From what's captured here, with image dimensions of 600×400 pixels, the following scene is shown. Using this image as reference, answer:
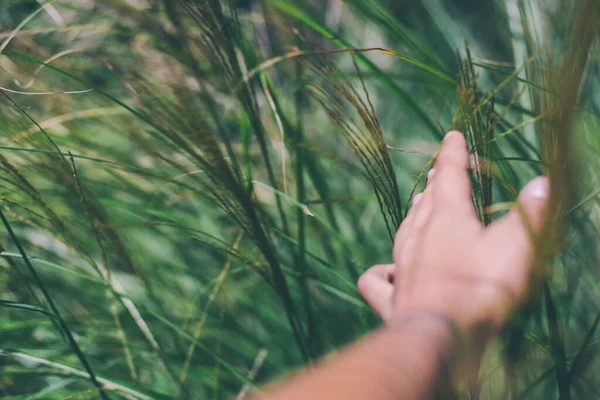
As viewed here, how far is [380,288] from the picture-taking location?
0.49 meters

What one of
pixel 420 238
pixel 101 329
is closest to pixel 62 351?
pixel 101 329

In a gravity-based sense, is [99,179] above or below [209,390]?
above

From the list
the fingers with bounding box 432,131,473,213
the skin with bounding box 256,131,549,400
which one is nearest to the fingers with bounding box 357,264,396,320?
the skin with bounding box 256,131,549,400

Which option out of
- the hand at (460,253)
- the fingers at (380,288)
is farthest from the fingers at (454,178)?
the fingers at (380,288)

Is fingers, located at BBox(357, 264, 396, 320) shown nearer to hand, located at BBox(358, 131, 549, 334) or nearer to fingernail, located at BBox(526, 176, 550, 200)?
hand, located at BBox(358, 131, 549, 334)

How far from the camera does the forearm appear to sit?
10.8 inches

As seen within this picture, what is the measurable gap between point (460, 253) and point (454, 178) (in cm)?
7

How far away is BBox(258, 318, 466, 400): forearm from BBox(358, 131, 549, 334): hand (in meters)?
0.03

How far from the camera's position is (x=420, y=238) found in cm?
42

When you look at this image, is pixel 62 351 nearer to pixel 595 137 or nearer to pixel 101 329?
pixel 101 329

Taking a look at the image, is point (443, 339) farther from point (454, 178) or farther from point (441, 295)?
point (454, 178)

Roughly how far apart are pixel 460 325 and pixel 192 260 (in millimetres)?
675

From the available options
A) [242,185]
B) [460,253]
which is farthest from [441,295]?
[242,185]

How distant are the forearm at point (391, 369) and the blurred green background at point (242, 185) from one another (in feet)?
0.35
